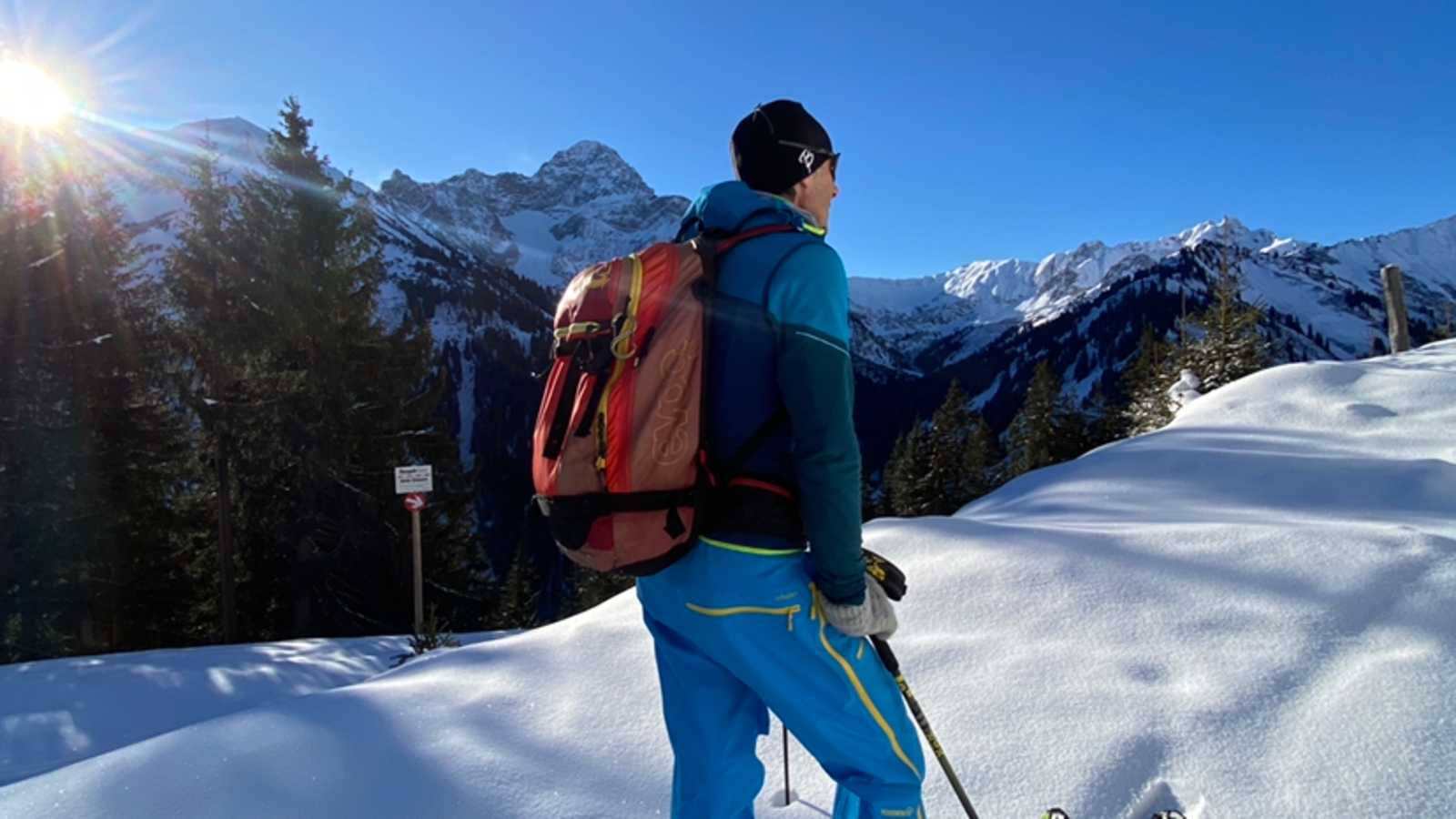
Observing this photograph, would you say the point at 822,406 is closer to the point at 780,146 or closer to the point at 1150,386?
the point at 780,146

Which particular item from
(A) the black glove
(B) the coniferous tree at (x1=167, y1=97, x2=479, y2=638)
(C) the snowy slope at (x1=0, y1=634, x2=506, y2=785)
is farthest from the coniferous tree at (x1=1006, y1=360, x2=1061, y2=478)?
(A) the black glove

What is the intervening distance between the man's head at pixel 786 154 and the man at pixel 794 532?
0.12 meters

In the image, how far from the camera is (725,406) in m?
1.44

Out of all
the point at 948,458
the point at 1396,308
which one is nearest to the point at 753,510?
the point at 1396,308

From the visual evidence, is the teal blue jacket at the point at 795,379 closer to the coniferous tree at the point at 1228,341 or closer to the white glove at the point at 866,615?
the white glove at the point at 866,615

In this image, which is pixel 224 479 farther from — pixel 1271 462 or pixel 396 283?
pixel 396 283

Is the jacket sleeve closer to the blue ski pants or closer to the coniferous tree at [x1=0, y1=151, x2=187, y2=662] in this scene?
the blue ski pants

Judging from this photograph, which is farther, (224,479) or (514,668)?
(224,479)

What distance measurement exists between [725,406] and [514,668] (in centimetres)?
251

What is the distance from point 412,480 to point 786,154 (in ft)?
26.4

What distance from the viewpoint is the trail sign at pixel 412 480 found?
27.1 feet

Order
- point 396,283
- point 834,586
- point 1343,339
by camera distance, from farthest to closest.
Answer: point 1343,339 → point 396,283 → point 834,586

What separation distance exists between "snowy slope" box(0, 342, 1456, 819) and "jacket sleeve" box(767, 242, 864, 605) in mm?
1153

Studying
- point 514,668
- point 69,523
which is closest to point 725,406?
point 514,668
